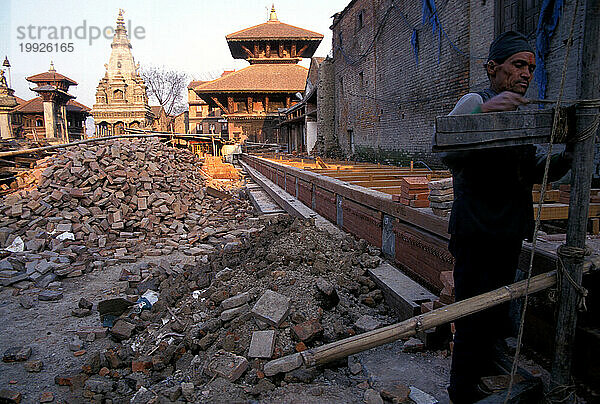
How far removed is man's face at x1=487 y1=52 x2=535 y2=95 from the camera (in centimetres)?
191

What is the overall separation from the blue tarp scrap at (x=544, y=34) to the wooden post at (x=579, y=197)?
545 cm

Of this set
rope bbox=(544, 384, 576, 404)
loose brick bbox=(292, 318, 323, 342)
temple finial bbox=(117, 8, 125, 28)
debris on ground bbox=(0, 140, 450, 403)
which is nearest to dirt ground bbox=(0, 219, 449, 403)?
debris on ground bbox=(0, 140, 450, 403)

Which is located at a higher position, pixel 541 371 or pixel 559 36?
pixel 559 36

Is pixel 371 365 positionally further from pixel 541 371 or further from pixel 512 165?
pixel 512 165

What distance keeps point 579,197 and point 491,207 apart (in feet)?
1.20

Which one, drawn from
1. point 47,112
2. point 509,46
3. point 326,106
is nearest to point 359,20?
point 326,106

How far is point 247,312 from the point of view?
346cm

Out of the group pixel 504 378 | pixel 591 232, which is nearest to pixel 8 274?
pixel 504 378

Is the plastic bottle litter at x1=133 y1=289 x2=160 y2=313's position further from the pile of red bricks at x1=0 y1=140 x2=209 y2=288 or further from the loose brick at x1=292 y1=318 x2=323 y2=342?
the loose brick at x1=292 y1=318 x2=323 y2=342

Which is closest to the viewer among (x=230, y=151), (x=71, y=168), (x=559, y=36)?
(x=559, y=36)

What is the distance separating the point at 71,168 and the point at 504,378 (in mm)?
11122

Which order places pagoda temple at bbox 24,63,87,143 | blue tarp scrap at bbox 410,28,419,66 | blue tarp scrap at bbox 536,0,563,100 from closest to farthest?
1. blue tarp scrap at bbox 536,0,563,100
2. blue tarp scrap at bbox 410,28,419,66
3. pagoda temple at bbox 24,63,87,143

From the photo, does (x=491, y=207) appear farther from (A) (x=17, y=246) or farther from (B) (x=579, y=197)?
(A) (x=17, y=246)

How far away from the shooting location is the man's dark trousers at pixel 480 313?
203 centimetres
